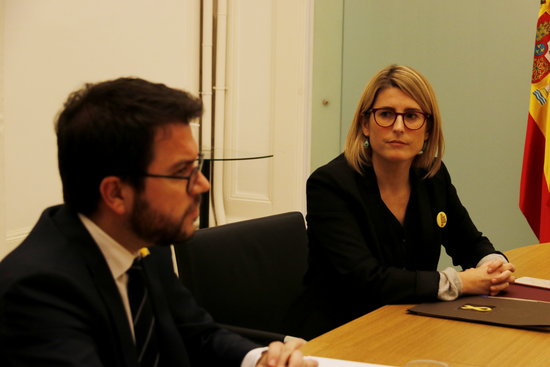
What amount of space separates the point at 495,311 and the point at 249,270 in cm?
74

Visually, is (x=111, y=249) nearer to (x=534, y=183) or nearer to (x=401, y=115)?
(x=401, y=115)

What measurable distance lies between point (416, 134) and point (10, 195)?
6.70 ft

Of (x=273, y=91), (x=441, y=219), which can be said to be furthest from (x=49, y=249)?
(x=273, y=91)

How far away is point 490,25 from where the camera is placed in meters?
4.75

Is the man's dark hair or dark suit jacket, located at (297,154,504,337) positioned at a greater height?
the man's dark hair

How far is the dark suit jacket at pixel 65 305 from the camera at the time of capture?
3.55 ft

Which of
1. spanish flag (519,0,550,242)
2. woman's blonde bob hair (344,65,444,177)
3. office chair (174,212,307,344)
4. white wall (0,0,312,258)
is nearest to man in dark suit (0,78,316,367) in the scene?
office chair (174,212,307,344)

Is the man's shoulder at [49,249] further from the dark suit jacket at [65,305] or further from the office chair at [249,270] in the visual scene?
the office chair at [249,270]

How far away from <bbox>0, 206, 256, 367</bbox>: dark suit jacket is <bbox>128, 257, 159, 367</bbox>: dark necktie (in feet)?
0.12

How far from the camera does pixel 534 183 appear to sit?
4.27 metres

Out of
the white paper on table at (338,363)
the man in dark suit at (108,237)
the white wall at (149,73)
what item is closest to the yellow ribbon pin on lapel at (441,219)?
the white paper on table at (338,363)

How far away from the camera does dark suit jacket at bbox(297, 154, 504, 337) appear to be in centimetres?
216

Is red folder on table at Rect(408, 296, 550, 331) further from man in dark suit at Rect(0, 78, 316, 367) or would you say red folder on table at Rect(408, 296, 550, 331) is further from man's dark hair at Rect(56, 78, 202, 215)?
man's dark hair at Rect(56, 78, 202, 215)

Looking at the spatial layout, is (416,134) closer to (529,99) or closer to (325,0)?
(529,99)
